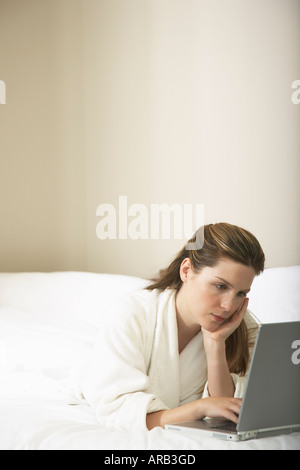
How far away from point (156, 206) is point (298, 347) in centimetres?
63

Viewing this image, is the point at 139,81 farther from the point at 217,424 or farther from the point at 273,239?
the point at 217,424

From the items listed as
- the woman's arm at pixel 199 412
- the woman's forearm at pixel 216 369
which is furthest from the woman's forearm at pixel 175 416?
the woman's forearm at pixel 216 369

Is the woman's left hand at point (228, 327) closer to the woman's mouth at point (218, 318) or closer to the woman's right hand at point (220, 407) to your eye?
the woman's mouth at point (218, 318)

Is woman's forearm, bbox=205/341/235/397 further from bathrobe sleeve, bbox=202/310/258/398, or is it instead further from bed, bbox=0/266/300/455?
bed, bbox=0/266/300/455

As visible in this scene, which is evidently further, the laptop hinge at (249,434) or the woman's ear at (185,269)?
the woman's ear at (185,269)

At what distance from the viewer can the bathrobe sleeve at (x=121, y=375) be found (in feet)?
3.01

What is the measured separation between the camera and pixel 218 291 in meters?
1.00

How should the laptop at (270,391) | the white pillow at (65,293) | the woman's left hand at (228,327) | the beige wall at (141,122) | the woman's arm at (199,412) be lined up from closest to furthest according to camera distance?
the laptop at (270,391) → the woman's arm at (199,412) → the woman's left hand at (228,327) → the beige wall at (141,122) → the white pillow at (65,293)

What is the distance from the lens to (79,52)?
141 cm

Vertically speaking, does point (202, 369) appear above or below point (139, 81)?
below

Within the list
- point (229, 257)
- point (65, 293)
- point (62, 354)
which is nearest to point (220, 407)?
point (229, 257)

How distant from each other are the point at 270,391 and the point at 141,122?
0.77 metres

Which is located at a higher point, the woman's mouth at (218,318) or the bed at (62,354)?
the woman's mouth at (218,318)

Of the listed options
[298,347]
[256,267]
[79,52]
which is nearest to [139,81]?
[79,52]
